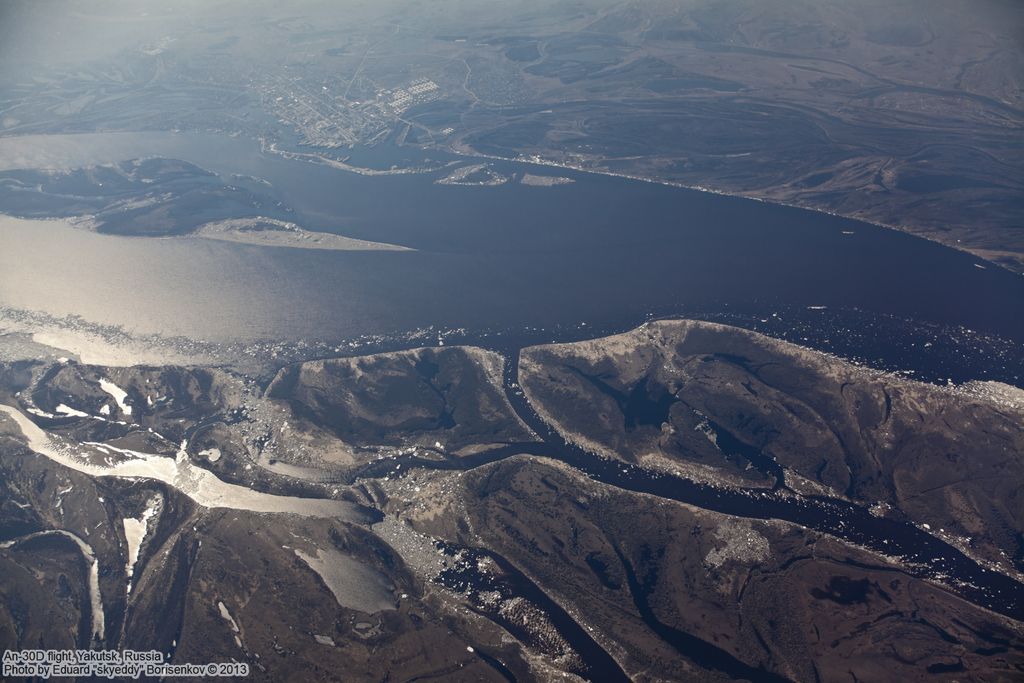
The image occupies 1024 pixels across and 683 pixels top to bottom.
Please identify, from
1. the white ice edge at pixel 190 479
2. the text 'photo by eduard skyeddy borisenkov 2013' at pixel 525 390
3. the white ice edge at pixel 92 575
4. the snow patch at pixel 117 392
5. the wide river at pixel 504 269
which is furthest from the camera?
the wide river at pixel 504 269

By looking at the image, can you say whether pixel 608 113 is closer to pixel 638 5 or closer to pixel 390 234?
pixel 390 234

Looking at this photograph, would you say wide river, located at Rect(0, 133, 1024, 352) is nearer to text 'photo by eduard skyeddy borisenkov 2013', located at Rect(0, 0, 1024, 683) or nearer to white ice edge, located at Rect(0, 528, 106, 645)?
text 'photo by eduard skyeddy borisenkov 2013', located at Rect(0, 0, 1024, 683)

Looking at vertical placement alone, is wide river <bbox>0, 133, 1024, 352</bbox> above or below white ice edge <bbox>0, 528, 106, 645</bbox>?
above

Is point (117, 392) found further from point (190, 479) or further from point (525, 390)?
point (525, 390)

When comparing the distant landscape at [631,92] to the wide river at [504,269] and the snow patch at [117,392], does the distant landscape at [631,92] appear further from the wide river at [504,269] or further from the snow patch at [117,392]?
the snow patch at [117,392]

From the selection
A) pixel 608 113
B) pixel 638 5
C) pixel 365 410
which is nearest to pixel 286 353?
pixel 365 410

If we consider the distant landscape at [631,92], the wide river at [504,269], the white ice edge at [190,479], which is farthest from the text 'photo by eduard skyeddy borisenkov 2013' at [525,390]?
the distant landscape at [631,92]

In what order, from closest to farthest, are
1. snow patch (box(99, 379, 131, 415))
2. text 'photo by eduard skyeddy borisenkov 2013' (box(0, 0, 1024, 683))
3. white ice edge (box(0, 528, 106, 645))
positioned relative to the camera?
text 'photo by eduard skyeddy borisenkov 2013' (box(0, 0, 1024, 683)), white ice edge (box(0, 528, 106, 645)), snow patch (box(99, 379, 131, 415))

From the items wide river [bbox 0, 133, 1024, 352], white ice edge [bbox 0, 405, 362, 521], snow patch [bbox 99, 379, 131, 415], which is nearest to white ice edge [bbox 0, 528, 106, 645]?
white ice edge [bbox 0, 405, 362, 521]

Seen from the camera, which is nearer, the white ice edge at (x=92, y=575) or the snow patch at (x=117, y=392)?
the white ice edge at (x=92, y=575)

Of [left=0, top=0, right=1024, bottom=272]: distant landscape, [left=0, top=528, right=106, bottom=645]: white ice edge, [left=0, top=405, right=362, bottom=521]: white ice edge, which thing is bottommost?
[left=0, top=528, right=106, bottom=645]: white ice edge
